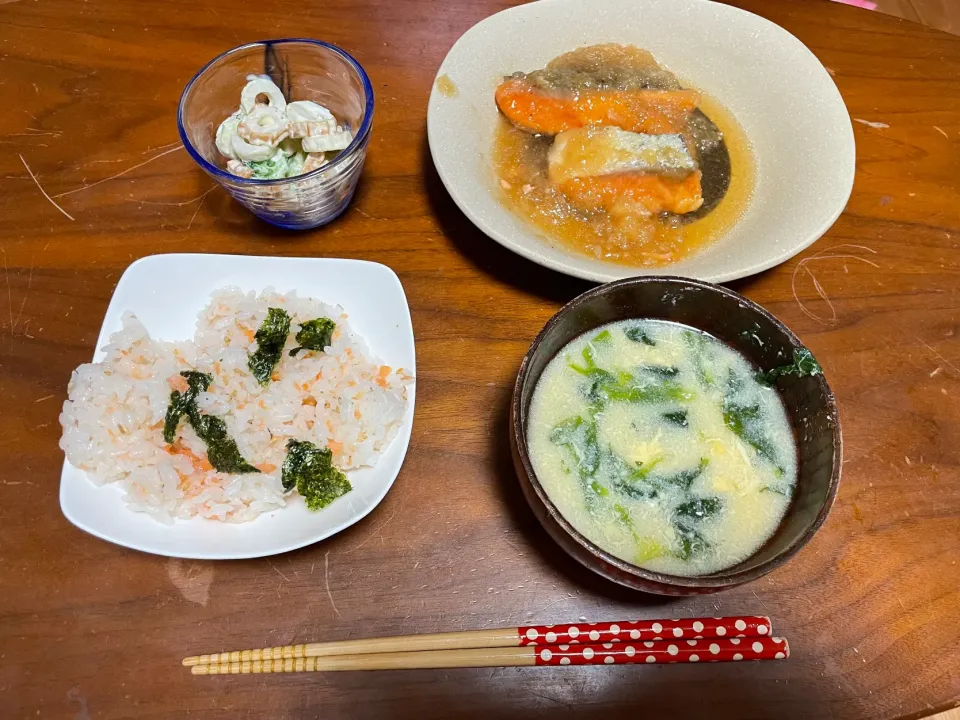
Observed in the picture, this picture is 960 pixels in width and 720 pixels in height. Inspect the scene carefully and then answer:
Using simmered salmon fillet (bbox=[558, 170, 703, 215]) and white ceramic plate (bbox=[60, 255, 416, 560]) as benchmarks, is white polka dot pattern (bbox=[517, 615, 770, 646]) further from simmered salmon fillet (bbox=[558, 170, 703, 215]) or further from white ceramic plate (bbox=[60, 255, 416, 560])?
simmered salmon fillet (bbox=[558, 170, 703, 215])

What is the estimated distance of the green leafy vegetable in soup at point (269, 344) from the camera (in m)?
1.31

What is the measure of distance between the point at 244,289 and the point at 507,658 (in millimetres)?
980

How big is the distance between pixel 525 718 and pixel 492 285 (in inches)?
36.3

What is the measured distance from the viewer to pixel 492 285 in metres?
1.55

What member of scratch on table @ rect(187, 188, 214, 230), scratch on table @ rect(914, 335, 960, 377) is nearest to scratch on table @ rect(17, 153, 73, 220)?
scratch on table @ rect(187, 188, 214, 230)

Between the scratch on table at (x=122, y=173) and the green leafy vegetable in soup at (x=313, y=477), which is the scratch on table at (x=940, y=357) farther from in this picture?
the scratch on table at (x=122, y=173)

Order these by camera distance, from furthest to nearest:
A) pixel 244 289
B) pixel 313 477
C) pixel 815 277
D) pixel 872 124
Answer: pixel 872 124
pixel 815 277
pixel 244 289
pixel 313 477

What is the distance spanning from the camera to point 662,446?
3.70ft

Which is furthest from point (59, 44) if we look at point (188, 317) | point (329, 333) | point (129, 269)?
point (329, 333)

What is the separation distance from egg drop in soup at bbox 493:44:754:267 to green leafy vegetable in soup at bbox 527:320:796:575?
0.37m

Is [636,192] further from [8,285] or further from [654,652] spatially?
[8,285]

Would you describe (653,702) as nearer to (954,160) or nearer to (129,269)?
(129,269)

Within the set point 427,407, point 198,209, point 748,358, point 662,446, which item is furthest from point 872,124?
point 198,209

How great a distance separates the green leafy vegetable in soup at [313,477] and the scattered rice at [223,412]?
28 millimetres
